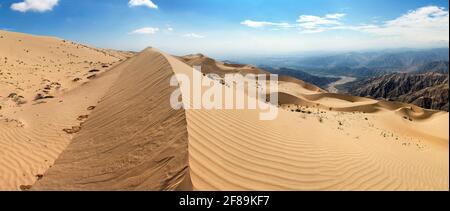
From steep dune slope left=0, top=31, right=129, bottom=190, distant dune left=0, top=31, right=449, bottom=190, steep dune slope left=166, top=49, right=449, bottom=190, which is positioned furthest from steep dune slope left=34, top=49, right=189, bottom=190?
steep dune slope left=0, top=31, right=129, bottom=190

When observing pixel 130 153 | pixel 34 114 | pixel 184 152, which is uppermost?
pixel 184 152

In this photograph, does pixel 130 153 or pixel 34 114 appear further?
pixel 34 114

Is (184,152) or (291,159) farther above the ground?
(184,152)

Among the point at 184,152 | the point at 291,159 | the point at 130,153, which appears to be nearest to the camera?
the point at 184,152

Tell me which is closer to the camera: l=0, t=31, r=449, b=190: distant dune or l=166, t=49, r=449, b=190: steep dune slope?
l=166, t=49, r=449, b=190: steep dune slope

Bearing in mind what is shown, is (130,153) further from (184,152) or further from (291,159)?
(291,159)

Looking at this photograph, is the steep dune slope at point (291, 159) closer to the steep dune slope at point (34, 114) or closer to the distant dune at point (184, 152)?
the distant dune at point (184, 152)

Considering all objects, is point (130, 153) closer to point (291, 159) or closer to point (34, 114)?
point (291, 159)

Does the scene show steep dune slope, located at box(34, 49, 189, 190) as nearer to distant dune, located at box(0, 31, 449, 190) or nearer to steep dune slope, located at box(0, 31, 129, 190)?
distant dune, located at box(0, 31, 449, 190)

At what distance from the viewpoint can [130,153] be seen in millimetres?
6871

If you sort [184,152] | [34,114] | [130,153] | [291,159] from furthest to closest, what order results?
[34,114], [130,153], [291,159], [184,152]

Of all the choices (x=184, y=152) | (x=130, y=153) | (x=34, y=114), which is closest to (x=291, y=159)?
(x=184, y=152)

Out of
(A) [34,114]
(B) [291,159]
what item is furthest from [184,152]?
(A) [34,114]

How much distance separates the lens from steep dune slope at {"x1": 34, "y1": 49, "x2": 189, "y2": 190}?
5574mm
